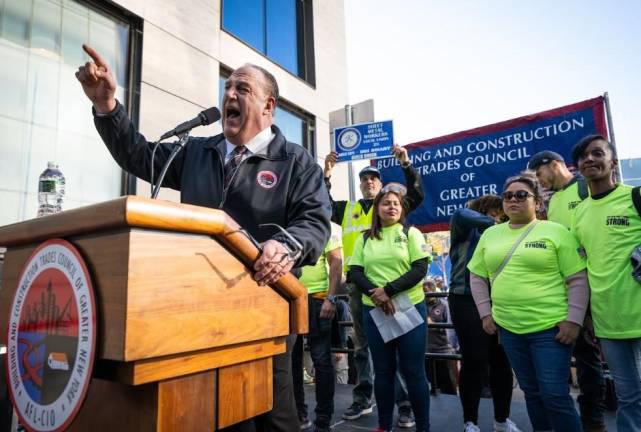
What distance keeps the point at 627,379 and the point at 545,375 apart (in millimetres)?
449

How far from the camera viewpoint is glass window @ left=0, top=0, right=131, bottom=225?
430 centimetres

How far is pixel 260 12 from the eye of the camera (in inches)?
320

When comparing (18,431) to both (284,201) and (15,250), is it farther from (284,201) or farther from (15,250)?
(284,201)

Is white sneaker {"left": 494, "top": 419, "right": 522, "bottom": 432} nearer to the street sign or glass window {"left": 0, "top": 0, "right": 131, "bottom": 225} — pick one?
the street sign

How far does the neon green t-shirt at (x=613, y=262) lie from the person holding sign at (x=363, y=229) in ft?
4.86

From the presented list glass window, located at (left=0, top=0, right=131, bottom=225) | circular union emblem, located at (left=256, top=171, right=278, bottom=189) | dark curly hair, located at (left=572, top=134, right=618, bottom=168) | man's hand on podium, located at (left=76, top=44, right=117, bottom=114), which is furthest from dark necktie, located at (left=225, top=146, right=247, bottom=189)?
glass window, located at (left=0, top=0, right=131, bottom=225)

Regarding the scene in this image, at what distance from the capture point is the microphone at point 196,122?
1690 mm

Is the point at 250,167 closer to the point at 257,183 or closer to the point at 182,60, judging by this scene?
the point at 257,183

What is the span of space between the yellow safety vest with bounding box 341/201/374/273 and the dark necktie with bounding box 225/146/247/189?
2.83 metres

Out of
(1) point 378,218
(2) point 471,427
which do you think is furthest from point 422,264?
(2) point 471,427

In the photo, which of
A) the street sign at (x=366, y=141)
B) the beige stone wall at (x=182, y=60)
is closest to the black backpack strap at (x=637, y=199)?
the street sign at (x=366, y=141)

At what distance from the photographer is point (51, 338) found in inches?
37.8

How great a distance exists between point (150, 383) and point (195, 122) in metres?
1.07

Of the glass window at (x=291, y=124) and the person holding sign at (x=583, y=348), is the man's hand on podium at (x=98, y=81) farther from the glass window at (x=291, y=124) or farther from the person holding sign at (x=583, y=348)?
the glass window at (x=291, y=124)
